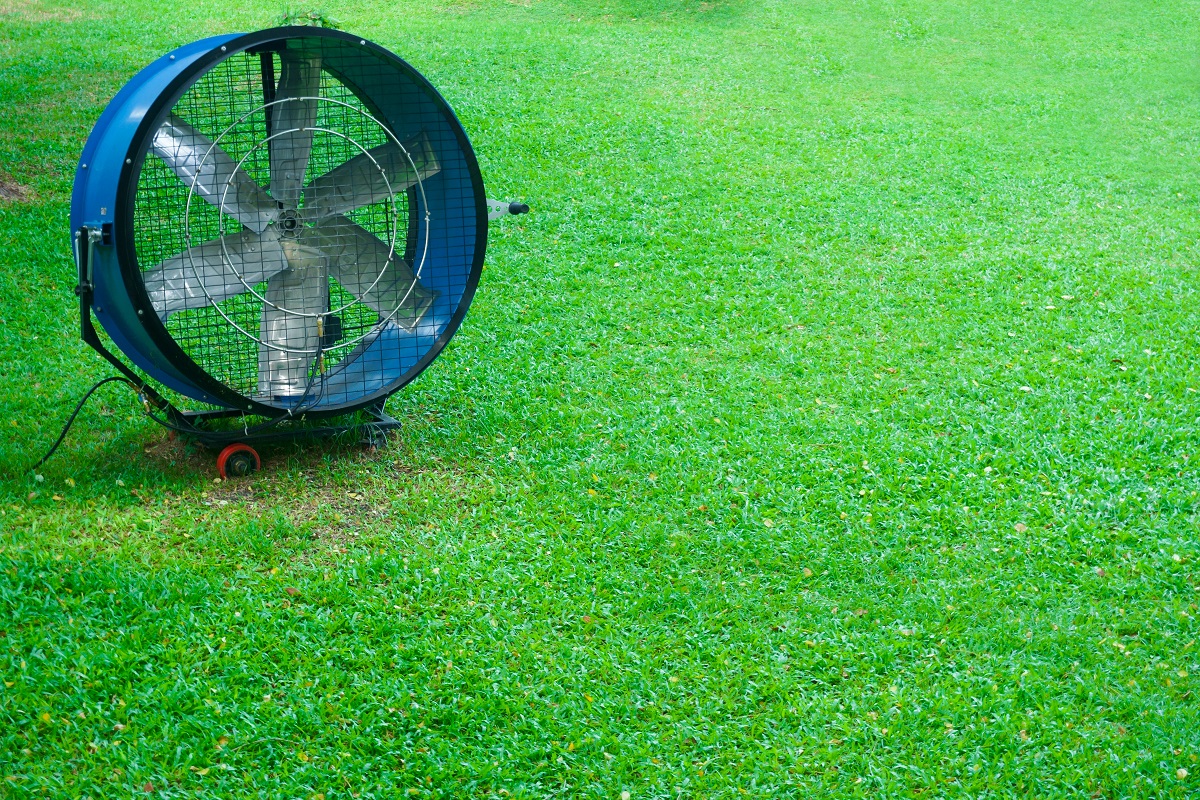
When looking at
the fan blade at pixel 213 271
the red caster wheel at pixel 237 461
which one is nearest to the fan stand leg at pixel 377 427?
the red caster wheel at pixel 237 461

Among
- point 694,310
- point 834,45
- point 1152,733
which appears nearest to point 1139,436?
point 1152,733

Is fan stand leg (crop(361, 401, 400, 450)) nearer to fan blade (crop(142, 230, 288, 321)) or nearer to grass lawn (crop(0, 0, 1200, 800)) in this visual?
grass lawn (crop(0, 0, 1200, 800))

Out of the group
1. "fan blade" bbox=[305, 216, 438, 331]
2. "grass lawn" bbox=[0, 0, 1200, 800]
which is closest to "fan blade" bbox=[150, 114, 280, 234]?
"fan blade" bbox=[305, 216, 438, 331]

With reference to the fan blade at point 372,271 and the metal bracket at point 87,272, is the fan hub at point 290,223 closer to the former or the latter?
the fan blade at point 372,271

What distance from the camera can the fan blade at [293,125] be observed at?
4.30m

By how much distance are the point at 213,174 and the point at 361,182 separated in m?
0.62

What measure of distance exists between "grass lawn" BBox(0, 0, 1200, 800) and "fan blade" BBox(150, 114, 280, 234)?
107 centimetres

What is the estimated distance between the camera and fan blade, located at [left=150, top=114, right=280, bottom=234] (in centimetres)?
410

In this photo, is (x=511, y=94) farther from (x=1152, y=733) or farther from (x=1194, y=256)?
(x=1152, y=733)

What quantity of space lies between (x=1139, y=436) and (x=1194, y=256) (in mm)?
2870

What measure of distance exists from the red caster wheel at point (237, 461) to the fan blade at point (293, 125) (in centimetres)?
108

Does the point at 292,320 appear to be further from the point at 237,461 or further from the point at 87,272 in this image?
the point at 87,272

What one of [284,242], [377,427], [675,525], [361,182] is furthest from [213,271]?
[675,525]

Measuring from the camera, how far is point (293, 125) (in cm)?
442
